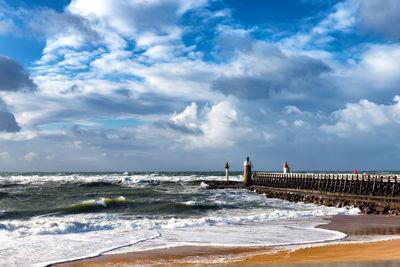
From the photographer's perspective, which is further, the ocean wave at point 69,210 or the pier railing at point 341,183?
the pier railing at point 341,183

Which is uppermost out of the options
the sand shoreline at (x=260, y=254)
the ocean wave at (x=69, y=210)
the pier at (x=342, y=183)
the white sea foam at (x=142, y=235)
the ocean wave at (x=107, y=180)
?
the pier at (x=342, y=183)

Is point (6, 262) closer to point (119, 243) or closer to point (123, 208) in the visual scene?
point (119, 243)

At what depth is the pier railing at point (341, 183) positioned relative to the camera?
21.4m

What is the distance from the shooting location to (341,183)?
2628 cm

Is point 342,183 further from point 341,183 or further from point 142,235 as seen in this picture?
point 142,235

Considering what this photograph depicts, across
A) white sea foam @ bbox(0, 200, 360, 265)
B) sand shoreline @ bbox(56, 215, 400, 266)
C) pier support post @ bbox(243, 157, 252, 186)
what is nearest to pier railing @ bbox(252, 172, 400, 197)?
pier support post @ bbox(243, 157, 252, 186)

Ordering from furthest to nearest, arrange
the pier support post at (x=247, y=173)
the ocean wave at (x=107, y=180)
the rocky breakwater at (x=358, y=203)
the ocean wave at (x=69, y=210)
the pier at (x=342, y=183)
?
the ocean wave at (x=107, y=180) < the pier support post at (x=247, y=173) < the pier at (x=342, y=183) < the ocean wave at (x=69, y=210) < the rocky breakwater at (x=358, y=203)

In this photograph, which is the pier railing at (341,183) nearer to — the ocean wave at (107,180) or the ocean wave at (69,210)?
the ocean wave at (69,210)

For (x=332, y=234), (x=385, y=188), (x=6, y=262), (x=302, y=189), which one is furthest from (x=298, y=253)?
(x=302, y=189)

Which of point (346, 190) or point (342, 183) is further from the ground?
point (342, 183)

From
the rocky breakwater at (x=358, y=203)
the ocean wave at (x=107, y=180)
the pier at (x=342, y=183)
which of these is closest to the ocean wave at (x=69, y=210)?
the rocky breakwater at (x=358, y=203)

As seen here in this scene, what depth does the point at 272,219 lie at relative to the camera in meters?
15.4

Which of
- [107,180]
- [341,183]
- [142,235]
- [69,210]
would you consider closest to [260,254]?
[142,235]

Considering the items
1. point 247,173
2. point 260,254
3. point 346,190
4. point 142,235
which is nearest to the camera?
point 260,254
